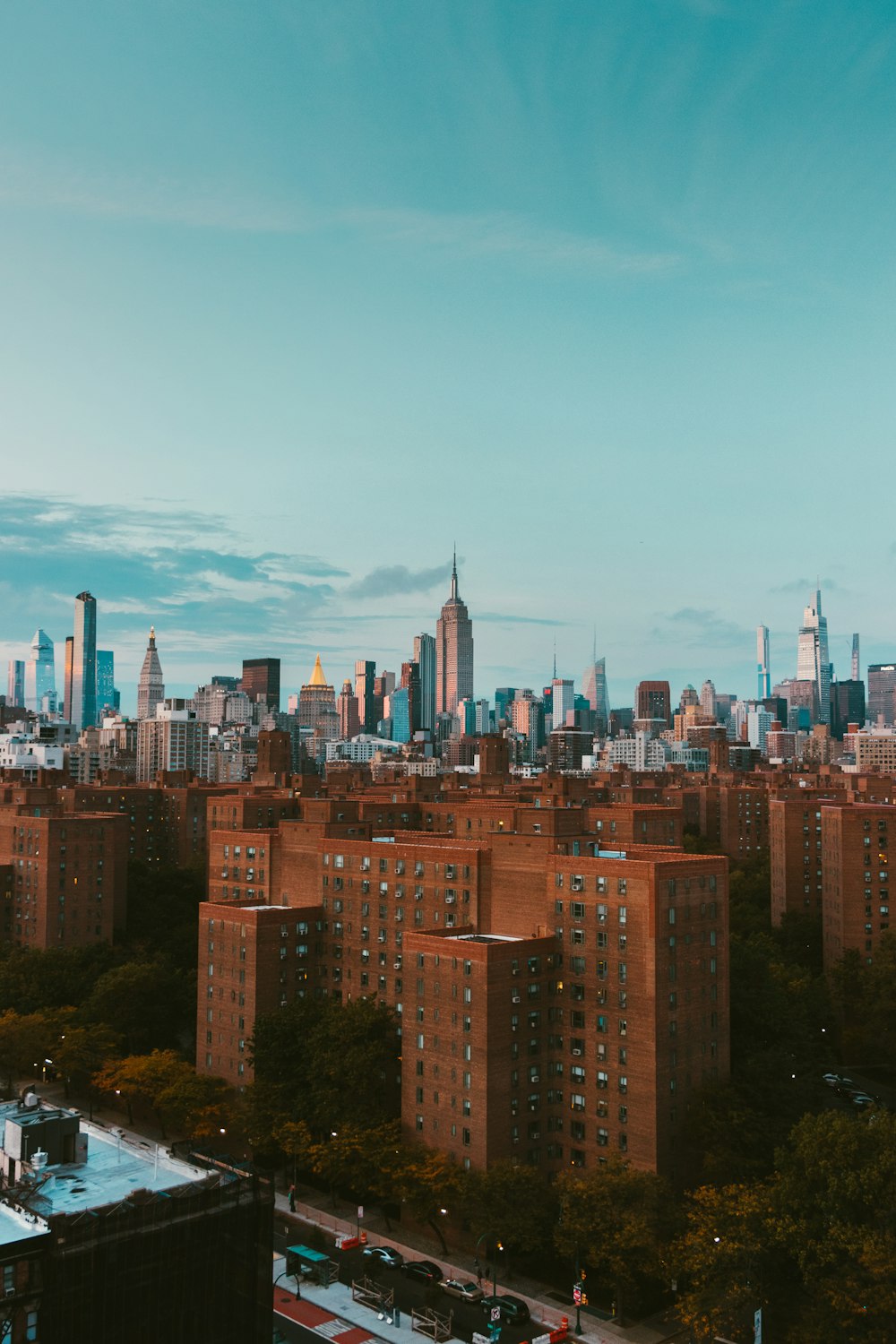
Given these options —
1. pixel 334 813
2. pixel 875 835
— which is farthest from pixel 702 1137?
pixel 875 835

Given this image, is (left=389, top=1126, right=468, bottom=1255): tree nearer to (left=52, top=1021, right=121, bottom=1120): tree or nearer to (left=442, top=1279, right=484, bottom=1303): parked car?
(left=442, top=1279, right=484, bottom=1303): parked car

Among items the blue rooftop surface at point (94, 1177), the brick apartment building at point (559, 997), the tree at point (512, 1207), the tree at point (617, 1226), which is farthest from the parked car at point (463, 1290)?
the blue rooftop surface at point (94, 1177)

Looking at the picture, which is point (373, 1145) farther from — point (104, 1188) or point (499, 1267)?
point (104, 1188)

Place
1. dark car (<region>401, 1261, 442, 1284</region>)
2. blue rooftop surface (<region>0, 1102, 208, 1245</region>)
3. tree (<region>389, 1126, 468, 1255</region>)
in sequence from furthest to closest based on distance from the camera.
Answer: tree (<region>389, 1126, 468, 1255</region>), dark car (<region>401, 1261, 442, 1284</region>), blue rooftop surface (<region>0, 1102, 208, 1245</region>)

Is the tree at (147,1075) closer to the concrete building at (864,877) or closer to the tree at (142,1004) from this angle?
the tree at (142,1004)

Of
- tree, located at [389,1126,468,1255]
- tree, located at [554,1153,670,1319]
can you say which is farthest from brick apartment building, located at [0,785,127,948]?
tree, located at [554,1153,670,1319]

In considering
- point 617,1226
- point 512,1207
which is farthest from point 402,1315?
point 617,1226

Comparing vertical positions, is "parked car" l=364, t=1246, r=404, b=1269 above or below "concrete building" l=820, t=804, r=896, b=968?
below

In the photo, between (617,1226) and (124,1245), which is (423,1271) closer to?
(617,1226)
